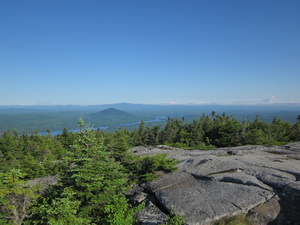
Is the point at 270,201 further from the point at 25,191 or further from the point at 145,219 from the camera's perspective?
the point at 25,191

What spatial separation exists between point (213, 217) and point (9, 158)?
56091mm

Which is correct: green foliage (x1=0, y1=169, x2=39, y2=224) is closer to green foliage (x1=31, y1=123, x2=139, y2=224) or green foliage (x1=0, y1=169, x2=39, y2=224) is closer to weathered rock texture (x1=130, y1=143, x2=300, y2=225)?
green foliage (x1=31, y1=123, x2=139, y2=224)

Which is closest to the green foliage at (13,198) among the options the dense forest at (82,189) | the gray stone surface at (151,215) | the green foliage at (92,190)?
the dense forest at (82,189)

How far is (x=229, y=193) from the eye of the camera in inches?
440

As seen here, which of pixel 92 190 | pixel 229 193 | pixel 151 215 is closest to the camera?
pixel 151 215

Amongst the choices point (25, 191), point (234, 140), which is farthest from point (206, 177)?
point (234, 140)

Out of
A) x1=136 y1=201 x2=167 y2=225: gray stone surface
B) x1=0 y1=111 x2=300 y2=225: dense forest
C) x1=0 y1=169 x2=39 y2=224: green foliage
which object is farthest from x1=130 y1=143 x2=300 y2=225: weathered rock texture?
x1=0 y1=169 x2=39 y2=224: green foliage

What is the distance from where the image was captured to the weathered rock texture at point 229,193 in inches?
376

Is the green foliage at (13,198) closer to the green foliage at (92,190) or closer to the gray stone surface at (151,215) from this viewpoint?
the green foliage at (92,190)

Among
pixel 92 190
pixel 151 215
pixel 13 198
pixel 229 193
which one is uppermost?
pixel 13 198

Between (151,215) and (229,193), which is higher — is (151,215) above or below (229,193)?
below

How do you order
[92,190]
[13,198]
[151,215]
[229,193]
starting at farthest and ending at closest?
[92,190]
[229,193]
[151,215]
[13,198]

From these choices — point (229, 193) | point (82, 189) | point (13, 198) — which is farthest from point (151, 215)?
point (13, 198)

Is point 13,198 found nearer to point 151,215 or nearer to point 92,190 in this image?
point 92,190
